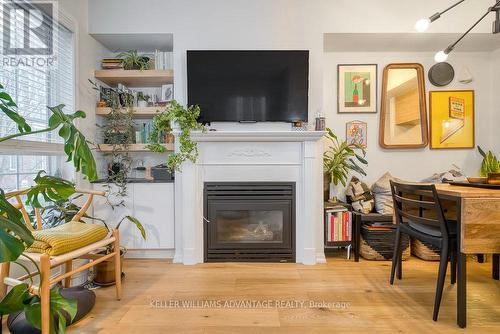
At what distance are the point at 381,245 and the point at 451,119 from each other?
65.3 inches

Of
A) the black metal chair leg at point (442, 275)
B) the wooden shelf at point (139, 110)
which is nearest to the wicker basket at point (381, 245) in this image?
the black metal chair leg at point (442, 275)

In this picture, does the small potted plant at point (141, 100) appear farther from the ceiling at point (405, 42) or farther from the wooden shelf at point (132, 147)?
the ceiling at point (405, 42)

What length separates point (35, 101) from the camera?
201 centimetres

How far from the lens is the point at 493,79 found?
291 cm

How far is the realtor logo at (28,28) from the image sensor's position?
5.87ft

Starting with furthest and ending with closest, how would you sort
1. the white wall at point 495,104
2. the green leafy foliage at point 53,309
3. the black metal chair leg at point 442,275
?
the white wall at point 495,104
the black metal chair leg at point 442,275
the green leafy foliage at point 53,309

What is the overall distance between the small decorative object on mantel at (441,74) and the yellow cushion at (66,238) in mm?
3511

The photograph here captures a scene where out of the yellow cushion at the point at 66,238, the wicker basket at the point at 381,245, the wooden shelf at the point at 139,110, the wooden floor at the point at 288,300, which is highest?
the wooden shelf at the point at 139,110

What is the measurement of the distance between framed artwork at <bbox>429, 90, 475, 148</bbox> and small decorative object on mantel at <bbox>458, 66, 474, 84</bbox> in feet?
0.39

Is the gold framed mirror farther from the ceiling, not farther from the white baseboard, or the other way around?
the white baseboard

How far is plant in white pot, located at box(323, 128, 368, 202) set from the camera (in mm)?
2629

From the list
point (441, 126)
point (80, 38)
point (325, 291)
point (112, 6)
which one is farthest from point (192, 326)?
point (441, 126)

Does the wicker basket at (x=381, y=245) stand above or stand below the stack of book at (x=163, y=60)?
below

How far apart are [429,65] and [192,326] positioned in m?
3.40
